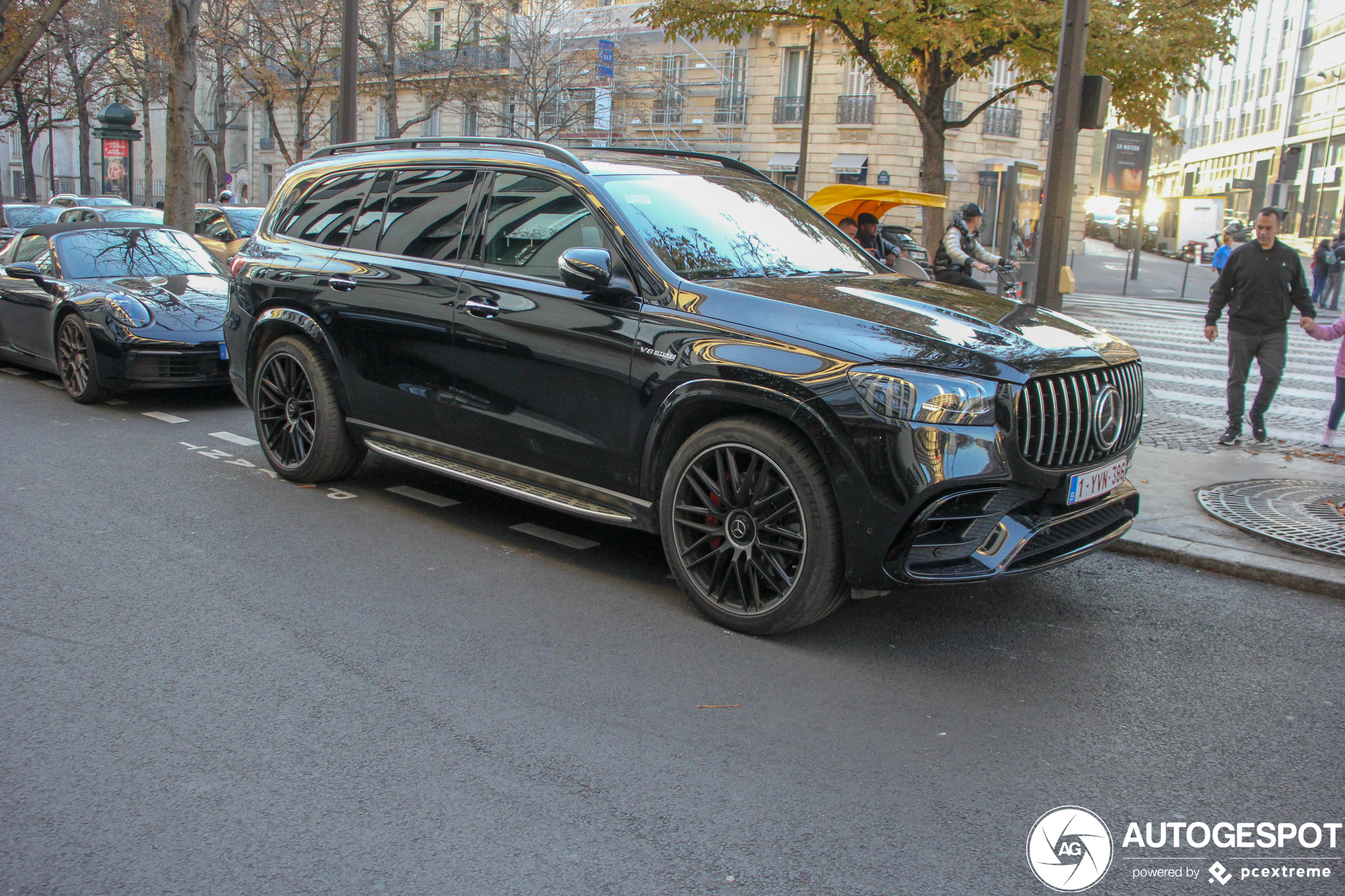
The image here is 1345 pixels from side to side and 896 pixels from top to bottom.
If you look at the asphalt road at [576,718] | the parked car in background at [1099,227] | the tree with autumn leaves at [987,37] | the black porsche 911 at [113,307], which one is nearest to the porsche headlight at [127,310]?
the black porsche 911 at [113,307]

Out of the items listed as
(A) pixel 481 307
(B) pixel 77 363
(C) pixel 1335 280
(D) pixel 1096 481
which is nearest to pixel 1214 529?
(D) pixel 1096 481

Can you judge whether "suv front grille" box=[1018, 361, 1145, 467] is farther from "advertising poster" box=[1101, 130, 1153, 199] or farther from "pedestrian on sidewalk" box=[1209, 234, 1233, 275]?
"advertising poster" box=[1101, 130, 1153, 199]

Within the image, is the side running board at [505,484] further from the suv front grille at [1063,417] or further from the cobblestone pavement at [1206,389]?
the cobblestone pavement at [1206,389]

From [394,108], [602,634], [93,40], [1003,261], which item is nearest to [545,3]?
[394,108]

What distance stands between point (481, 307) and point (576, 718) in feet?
7.55

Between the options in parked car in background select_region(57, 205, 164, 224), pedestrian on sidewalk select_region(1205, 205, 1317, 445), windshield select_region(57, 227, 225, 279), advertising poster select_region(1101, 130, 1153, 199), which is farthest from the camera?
advertising poster select_region(1101, 130, 1153, 199)

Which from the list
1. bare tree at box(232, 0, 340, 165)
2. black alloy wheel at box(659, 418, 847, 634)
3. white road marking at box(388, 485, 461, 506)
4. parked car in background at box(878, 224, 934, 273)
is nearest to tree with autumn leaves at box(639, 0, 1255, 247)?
parked car in background at box(878, 224, 934, 273)

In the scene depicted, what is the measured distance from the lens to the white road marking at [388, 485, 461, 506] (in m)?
6.24

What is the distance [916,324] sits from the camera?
4.23 m

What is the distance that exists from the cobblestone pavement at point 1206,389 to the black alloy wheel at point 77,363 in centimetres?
784

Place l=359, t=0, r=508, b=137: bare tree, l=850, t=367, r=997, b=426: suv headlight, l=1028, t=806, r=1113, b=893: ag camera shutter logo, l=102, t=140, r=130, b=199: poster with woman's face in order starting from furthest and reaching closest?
1. l=359, t=0, r=508, b=137: bare tree
2. l=102, t=140, r=130, b=199: poster with woman's face
3. l=850, t=367, r=997, b=426: suv headlight
4. l=1028, t=806, r=1113, b=893: ag camera shutter logo

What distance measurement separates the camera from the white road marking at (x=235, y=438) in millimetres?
7762

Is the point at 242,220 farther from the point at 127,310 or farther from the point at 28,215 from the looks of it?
the point at 127,310

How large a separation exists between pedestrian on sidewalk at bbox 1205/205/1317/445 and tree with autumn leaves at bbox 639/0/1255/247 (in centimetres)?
977
